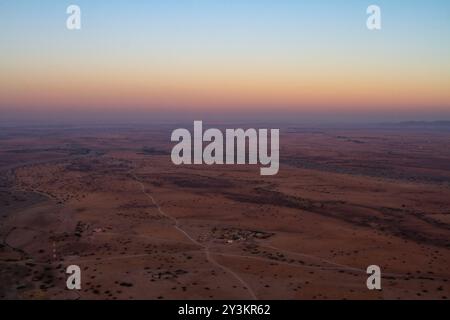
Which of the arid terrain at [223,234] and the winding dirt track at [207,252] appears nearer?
the winding dirt track at [207,252]

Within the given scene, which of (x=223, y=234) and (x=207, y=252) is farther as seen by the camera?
(x=223, y=234)

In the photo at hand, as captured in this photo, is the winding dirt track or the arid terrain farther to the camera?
the arid terrain

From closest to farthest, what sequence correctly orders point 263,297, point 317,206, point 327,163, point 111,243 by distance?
point 263,297 → point 111,243 → point 317,206 → point 327,163
